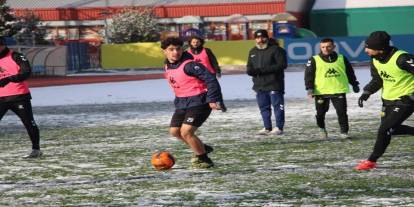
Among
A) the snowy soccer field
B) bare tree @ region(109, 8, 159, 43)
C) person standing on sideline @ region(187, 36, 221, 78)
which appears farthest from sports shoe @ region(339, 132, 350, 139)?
bare tree @ region(109, 8, 159, 43)

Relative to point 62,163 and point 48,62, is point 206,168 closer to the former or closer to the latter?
point 62,163

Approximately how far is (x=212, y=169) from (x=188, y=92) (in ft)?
3.16

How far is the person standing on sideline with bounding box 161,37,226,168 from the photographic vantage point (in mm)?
11047

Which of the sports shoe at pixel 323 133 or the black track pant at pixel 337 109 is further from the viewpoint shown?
the sports shoe at pixel 323 133

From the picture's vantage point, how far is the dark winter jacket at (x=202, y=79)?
10789 mm

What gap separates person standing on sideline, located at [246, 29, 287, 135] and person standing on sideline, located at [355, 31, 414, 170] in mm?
5071

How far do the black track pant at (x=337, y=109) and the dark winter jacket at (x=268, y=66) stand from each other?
1.14 metres

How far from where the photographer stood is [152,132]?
1702 centimetres

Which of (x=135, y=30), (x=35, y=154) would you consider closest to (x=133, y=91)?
(x=35, y=154)

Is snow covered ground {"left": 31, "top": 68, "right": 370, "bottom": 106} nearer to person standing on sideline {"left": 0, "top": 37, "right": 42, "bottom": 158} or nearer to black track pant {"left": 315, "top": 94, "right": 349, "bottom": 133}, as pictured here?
black track pant {"left": 315, "top": 94, "right": 349, "bottom": 133}

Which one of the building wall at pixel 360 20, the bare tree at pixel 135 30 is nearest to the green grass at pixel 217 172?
the bare tree at pixel 135 30

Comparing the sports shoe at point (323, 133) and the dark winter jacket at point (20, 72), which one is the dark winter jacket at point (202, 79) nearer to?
the dark winter jacket at point (20, 72)

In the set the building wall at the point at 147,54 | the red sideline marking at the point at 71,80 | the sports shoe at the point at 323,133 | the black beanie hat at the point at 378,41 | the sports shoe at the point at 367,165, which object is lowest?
the building wall at the point at 147,54

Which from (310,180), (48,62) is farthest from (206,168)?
(48,62)
